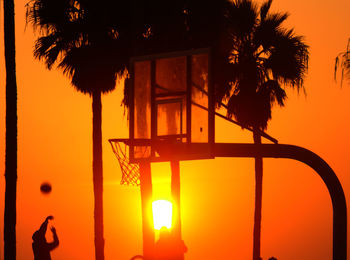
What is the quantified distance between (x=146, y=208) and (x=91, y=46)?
528 centimetres

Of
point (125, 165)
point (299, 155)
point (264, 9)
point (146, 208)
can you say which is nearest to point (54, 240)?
point (125, 165)

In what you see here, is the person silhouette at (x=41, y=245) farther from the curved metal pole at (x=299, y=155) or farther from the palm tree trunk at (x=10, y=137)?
the curved metal pole at (x=299, y=155)

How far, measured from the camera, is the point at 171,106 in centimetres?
1798

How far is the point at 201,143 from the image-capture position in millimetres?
16828

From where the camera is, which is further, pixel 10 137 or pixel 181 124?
pixel 10 137

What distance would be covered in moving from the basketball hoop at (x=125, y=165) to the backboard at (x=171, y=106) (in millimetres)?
366

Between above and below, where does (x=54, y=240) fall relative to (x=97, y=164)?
below

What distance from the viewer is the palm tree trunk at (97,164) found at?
971 inches

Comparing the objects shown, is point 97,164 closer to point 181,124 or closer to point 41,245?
point 41,245

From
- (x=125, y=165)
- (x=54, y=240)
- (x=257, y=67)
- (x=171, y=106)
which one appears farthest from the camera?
(x=257, y=67)

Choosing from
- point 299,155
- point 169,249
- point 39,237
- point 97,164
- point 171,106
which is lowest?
point 39,237

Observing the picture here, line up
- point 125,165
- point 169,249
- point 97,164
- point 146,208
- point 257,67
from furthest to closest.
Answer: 1. point 257,67
2. point 97,164
3. point 146,208
4. point 125,165
5. point 169,249

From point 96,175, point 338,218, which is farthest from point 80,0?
point 338,218

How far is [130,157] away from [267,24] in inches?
510
